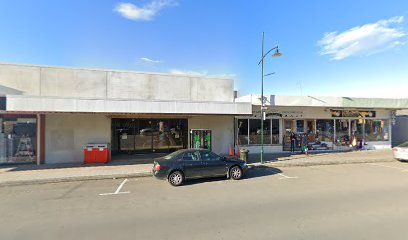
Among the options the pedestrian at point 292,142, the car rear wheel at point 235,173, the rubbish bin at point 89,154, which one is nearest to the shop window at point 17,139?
the rubbish bin at point 89,154

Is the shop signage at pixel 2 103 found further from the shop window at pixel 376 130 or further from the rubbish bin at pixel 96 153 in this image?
the shop window at pixel 376 130

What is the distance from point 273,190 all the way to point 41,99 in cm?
1076

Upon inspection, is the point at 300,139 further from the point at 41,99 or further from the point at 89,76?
the point at 41,99

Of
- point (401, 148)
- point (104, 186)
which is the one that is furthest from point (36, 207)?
point (401, 148)

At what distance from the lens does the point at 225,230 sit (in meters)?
4.62

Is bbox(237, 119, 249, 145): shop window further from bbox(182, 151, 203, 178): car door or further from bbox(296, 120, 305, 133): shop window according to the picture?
bbox(182, 151, 203, 178): car door

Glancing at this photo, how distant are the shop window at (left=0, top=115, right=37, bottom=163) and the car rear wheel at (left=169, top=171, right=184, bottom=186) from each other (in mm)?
9614

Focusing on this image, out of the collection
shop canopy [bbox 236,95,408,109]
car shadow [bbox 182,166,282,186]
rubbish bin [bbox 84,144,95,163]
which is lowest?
car shadow [bbox 182,166,282,186]

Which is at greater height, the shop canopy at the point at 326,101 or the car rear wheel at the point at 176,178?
the shop canopy at the point at 326,101

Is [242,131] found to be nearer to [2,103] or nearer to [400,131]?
[2,103]

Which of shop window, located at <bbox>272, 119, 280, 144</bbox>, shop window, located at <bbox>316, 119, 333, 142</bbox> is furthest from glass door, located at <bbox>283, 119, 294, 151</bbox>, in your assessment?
shop window, located at <bbox>316, 119, 333, 142</bbox>

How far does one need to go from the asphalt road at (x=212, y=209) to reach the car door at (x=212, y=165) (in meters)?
0.42

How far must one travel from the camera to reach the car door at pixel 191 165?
8617mm

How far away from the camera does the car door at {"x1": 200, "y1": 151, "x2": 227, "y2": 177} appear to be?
890 cm
